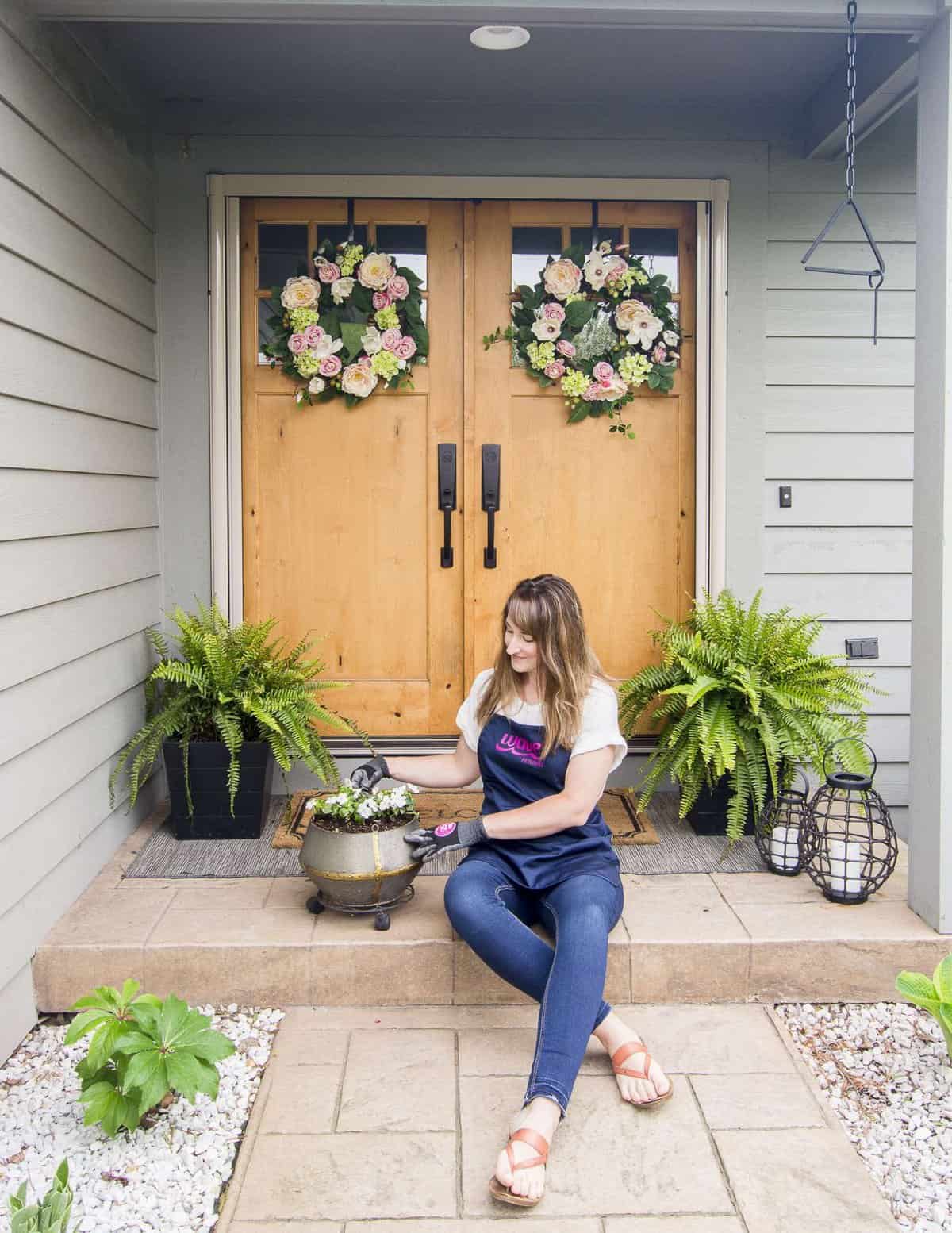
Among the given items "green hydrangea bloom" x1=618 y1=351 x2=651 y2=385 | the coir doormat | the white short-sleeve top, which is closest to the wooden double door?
"green hydrangea bloom" x1=618 y1=351 x2=651 y2=385

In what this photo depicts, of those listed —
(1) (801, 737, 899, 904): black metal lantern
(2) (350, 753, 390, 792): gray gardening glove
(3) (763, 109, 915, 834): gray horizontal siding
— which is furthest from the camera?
(3) (763, 109, 915, 834): gray horizontal siding

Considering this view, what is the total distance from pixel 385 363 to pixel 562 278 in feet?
2.17

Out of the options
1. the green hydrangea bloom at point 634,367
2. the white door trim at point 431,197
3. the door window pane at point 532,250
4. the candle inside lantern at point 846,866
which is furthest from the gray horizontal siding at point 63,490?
the candle inside lantern at point 846,866

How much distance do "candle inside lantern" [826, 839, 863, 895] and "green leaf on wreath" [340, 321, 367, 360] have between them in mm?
2158

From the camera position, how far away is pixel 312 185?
12.0 ft

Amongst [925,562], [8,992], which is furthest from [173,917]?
[925,562]

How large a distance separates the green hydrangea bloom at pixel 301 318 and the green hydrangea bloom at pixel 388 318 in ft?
0.68

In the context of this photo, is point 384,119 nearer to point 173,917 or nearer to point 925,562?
point 925,562

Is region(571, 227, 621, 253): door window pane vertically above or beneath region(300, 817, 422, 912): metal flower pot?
above

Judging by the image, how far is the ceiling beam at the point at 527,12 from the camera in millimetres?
2541

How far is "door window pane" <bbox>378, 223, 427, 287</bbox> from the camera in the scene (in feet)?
12.3

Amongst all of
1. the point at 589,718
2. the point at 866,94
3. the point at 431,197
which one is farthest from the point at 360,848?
the point at 866,94

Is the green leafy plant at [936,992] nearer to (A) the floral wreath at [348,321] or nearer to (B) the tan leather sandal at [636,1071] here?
(B) the tan leather sandal at [636,1071]

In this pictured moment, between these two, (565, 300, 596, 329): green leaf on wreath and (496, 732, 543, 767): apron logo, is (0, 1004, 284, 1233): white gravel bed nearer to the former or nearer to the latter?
(496, 732, 543, 767): apron logo
